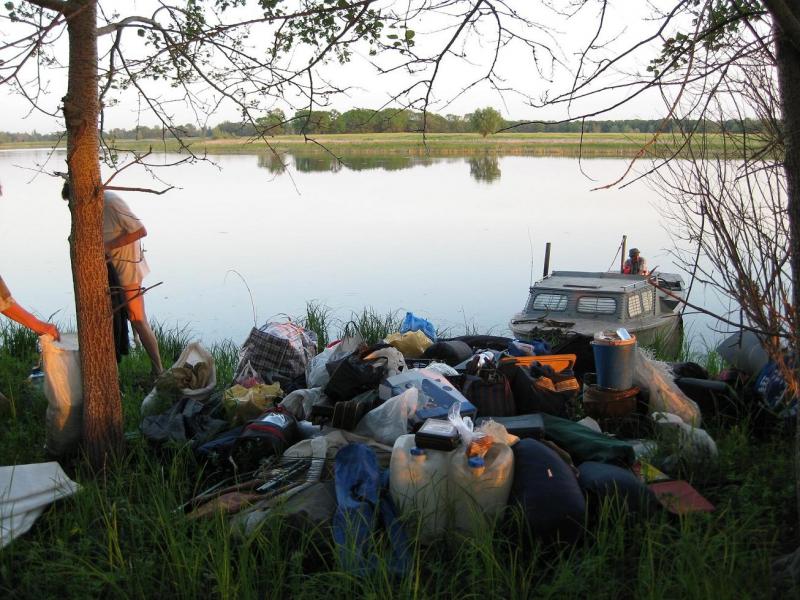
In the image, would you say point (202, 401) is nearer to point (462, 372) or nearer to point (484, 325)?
point (462, 372)

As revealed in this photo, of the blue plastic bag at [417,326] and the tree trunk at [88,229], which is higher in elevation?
the tree trunk at [88,229]

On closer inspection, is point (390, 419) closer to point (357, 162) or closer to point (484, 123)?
point (484, 123)

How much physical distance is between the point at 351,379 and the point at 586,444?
5.51 feet

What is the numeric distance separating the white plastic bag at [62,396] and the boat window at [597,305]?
267 inches

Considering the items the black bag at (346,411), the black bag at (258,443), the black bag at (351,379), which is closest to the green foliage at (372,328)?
the black bag at (351,379)

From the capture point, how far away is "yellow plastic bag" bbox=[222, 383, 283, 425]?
5.08 m

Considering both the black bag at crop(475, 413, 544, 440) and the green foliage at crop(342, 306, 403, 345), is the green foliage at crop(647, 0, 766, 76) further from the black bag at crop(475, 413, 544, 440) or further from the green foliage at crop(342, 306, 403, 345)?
the green foliage at crop(342, 306, 403, 345)

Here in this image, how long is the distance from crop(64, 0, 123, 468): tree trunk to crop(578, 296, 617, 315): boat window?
6.82 metres

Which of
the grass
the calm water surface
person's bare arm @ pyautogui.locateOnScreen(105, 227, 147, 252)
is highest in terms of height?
person's bare arm @ pyautogui.locateOnScreen(105, 227, 147, 252)

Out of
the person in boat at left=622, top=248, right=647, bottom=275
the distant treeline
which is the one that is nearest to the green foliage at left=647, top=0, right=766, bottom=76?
the distant treeline

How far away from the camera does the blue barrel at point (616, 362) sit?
190 inches

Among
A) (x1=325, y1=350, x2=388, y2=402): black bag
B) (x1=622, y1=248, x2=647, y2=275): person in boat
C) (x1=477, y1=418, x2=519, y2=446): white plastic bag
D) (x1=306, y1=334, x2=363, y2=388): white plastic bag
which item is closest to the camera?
(x1=477, y1=418, x2=519, y2=446): white plastic bag

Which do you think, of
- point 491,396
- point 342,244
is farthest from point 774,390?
point 342,244

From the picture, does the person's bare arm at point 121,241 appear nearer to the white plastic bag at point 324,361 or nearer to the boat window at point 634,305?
the white plastic bag at point 324,361
